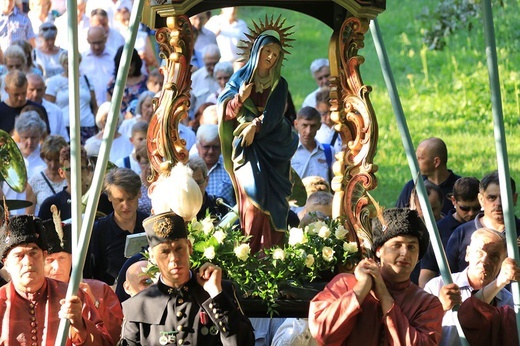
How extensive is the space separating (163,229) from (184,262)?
0.22 meters

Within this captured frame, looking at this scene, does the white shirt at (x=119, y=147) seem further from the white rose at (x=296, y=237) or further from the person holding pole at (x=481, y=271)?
the person holding pole at (x=481, y=271)

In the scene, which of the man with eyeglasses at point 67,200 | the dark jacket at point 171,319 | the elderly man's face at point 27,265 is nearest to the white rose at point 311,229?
the dark jacket at point 171,319

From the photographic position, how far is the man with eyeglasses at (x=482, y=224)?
12109 millimetres

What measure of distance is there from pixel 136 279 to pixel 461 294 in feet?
6.67

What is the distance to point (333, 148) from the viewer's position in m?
14.9

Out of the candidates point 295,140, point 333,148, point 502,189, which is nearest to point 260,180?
point 295,140

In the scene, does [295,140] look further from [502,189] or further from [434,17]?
[434,17]

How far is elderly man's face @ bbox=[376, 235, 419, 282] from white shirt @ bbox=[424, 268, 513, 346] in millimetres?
608

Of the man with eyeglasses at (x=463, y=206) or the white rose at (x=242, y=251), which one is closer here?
the white rose at (x=242, y=251)

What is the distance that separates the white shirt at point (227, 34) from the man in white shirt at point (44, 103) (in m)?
2.36

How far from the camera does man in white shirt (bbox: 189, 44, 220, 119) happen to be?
17266mm

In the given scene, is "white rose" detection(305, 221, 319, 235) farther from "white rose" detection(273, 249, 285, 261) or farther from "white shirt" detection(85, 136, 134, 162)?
"white shirt" detection(85, 136, 134, 162)

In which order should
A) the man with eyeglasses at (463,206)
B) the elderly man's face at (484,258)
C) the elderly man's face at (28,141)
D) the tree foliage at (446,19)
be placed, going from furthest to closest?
the tree foliage at (446,19) < the elderly man's face at (28,141) < the man with eyeglasses at (463,206) < the elderly man's face at (484,258)

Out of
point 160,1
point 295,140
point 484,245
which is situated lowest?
point 484,245
